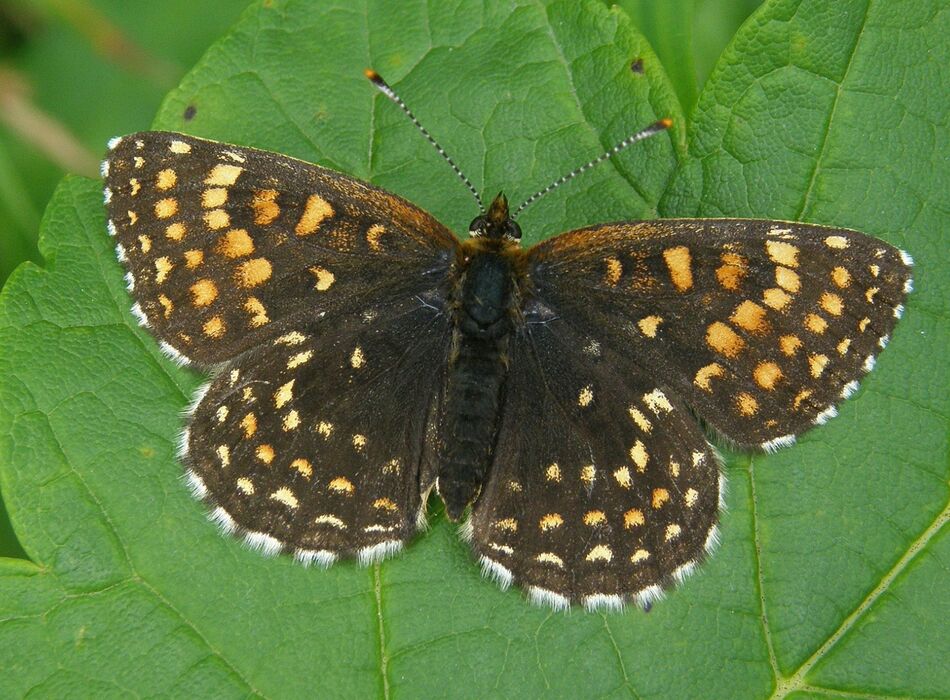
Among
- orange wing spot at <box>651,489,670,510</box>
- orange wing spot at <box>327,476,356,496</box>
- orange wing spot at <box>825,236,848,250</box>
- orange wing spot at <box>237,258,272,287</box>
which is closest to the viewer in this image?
orange wing spot at <box>825,236,848,250</box>

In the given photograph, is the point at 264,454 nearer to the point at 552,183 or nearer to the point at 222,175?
the point at 222,175

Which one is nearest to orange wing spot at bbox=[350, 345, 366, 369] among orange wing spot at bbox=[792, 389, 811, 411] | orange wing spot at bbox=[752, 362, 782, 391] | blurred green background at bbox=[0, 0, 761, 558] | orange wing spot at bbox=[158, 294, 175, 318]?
orange wing spot at bbox=[158, 294, 175, 318]

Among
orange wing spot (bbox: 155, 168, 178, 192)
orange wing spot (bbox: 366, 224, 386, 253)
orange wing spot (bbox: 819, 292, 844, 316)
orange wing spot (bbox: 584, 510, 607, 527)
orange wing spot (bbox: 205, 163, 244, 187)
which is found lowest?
orange wing spot (bbox: 584, 510, 607, 527)

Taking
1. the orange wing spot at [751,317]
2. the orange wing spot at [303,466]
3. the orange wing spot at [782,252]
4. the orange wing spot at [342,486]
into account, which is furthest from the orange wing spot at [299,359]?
the orange wing spot at [782,252]

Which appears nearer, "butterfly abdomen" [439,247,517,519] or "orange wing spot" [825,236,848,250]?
"orange wing spot" [825,236,848,250]

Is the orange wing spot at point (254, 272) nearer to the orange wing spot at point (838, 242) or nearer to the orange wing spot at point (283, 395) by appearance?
the orange wing spot at point (283, 395)

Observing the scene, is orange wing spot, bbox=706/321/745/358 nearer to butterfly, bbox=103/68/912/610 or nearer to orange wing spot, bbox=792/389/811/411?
butterfly, bbox=103/68/912/610

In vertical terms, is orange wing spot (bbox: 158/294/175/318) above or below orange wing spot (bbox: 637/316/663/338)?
above
